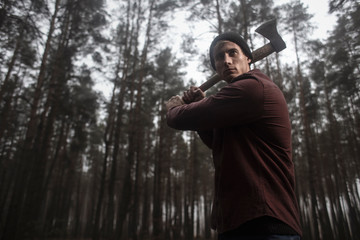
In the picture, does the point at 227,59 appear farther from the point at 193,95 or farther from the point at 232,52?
the point at 193,95

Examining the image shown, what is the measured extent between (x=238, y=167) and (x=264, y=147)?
0.18m

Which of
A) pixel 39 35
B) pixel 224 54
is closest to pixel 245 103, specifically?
pixel 224 54

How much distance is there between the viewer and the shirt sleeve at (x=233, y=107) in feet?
4.12

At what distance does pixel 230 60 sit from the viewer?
166 cm

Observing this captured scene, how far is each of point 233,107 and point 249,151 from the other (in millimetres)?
244

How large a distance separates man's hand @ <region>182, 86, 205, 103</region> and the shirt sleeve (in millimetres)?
467

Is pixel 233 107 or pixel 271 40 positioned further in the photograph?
pixel 271 40

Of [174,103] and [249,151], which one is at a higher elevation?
[174,103]

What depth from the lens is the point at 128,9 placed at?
53.6ft

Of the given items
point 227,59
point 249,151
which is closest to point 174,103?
point 227,59

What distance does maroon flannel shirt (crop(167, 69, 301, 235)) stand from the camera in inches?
43.8

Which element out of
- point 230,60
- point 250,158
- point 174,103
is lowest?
point 250,158

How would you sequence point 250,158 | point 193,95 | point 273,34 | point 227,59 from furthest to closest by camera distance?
point 273,34 < point 193,95 < point 227,59 < point 250,158

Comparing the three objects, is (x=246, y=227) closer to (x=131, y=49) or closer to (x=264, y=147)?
(x=264, y=147)
